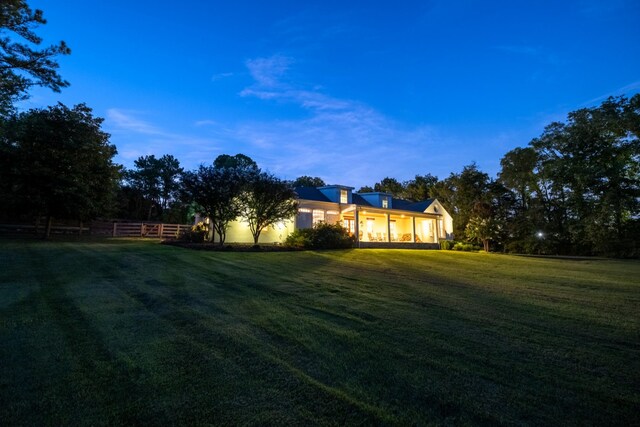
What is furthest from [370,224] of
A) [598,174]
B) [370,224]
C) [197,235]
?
[598,174]

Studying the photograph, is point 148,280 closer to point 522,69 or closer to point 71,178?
point 71,178

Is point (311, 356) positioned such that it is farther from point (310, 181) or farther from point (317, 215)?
point (310, 181)

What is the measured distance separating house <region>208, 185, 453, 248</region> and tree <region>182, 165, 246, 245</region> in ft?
5.32

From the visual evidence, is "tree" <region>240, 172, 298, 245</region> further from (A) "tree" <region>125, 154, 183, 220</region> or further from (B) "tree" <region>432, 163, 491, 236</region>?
(A) "tree" <region>125, 154, 183, 220</region>

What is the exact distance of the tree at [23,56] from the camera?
8844 mm

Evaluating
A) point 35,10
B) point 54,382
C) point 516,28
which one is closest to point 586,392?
point 54,382

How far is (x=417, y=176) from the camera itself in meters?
51.7

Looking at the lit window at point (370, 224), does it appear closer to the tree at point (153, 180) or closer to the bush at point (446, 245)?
the bush at point (446, 245)

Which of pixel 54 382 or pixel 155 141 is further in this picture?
pixel 155 141

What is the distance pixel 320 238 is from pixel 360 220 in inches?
330

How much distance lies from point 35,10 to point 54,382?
472 inches

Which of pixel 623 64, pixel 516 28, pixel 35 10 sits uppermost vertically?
pixel 623 64

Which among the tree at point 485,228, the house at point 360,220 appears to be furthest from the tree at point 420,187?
the tree at point 485,228

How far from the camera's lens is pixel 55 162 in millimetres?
19562
